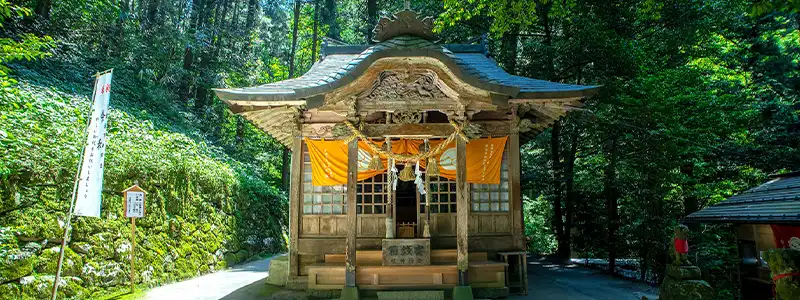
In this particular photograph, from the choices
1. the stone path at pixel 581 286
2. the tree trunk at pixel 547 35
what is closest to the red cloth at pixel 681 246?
the stone path at pixel 581 286

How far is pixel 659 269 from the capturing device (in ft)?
32.0

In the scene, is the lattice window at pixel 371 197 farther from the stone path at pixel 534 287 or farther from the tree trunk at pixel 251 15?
the tree trunk at pixel 251 15

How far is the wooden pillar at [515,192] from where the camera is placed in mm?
8820

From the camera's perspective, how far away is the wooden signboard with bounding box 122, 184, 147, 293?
7762mm

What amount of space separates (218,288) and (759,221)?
9591mm

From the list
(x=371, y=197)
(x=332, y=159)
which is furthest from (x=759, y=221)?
(x=332, y=159)

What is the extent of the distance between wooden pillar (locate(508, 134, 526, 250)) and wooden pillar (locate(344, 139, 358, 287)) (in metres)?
3.26

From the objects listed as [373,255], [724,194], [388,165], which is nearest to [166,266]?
[373,255]

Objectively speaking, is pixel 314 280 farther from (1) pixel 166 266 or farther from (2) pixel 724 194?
(2) pixel 724 194

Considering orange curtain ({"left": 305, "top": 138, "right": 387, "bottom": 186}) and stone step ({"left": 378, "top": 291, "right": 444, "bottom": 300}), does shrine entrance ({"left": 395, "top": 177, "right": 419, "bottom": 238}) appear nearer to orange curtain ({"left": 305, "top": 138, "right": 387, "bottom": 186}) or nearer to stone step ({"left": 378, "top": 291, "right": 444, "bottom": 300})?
orange curtain ({"left": 305, "top": 138, "right": 387, "bottom": 186})

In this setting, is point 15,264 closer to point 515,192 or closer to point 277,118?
point 277,118

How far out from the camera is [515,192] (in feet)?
29.2

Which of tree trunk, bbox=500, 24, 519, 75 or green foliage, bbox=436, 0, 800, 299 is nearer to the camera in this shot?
green foliage, bbox=436, 0, 800, 299

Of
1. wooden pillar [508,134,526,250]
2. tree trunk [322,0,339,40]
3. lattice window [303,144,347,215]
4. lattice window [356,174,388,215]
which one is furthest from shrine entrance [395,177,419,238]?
tree trunk [322,0,339,40]
